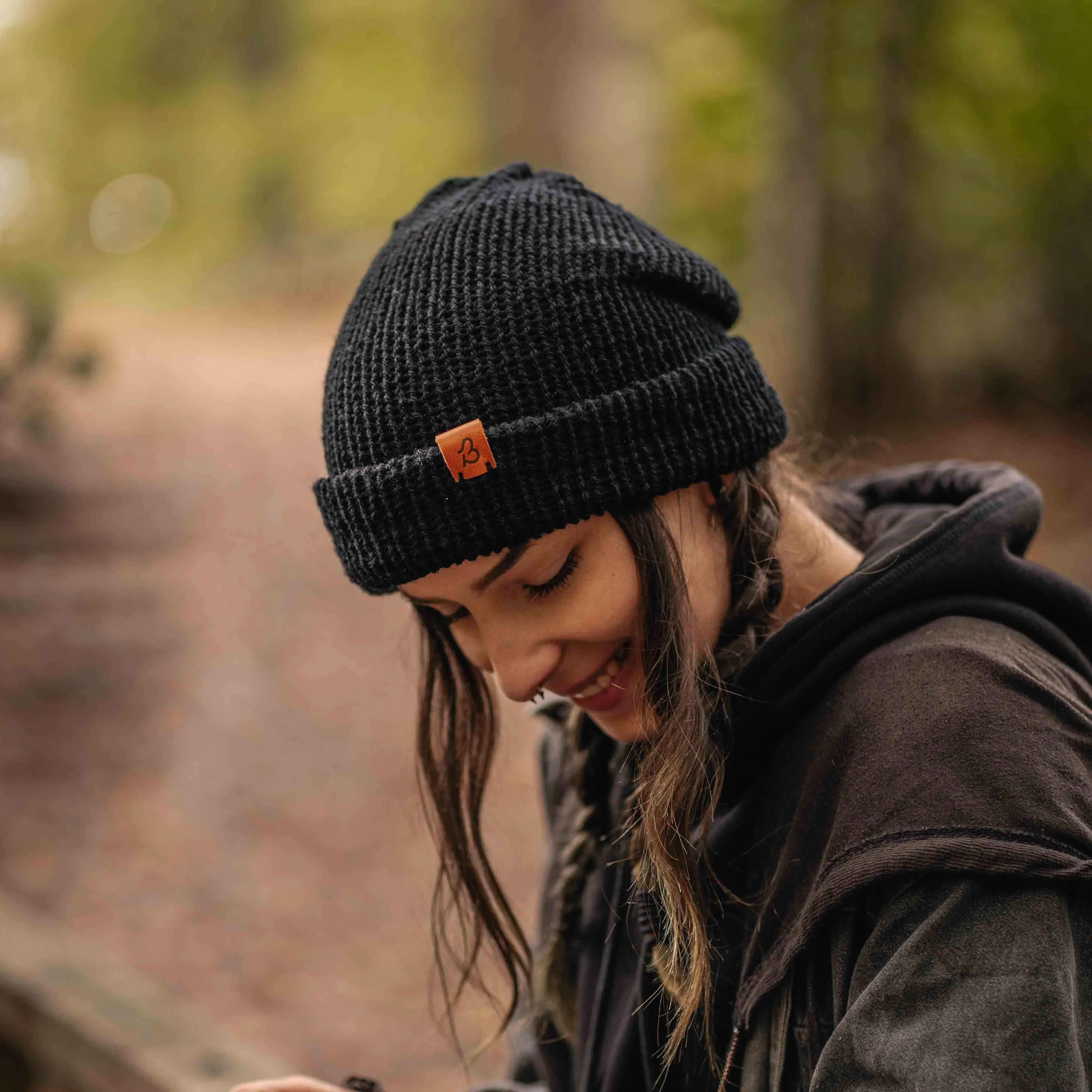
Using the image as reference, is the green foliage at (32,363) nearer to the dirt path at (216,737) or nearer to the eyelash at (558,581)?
the dirt path at (216,737)

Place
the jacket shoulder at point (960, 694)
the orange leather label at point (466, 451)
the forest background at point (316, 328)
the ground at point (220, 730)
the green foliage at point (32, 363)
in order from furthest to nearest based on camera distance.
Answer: the green foliage at point (32, 363)
the forest background at point (316, 328)
the ground at point (220, 730)
the orange leather label at point (466, 451)
the jacket shoulder at point (960, 694)

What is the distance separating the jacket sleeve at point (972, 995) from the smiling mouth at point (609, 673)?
435mm

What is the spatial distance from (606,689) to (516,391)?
0.42 m

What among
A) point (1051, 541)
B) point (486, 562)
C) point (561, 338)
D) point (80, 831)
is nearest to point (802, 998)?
point (486, 562)

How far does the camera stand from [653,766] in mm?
1337

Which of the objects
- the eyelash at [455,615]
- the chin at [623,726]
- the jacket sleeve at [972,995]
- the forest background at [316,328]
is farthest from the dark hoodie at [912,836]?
the forest background at [316,328]

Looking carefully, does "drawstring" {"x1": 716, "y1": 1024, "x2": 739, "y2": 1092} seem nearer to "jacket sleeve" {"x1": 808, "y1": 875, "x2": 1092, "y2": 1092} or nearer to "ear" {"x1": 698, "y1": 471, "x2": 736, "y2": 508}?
"jacket sleeve" {"x1": 808, "y1": 875, "x2": 1092, "y2": 1092}

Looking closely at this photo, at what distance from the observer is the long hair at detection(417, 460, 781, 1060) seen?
1288 mm

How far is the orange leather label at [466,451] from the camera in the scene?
123cm

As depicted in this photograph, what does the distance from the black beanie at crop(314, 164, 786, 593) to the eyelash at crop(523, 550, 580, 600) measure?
66 mm

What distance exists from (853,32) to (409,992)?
5408 millimetres

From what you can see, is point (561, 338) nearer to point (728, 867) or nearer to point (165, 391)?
point (728, 867)

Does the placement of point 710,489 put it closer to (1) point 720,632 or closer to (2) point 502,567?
(1) point 720,632

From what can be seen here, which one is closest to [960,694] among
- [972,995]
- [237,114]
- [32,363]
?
[972,995]
